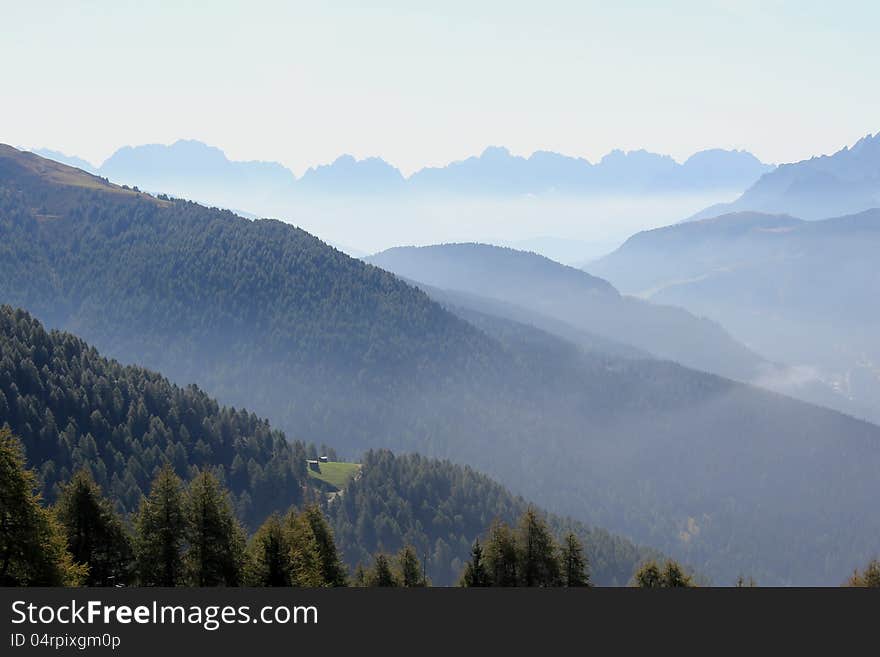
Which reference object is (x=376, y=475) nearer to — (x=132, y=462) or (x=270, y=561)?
(x=132, y=462)

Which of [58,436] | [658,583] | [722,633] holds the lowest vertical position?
[658,583]

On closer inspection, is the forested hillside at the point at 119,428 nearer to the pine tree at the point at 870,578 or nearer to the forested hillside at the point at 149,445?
the forested hillside at the point at 149,445

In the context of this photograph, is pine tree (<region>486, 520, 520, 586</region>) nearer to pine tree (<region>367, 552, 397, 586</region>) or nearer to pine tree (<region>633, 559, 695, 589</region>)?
pine tree (<region>367, 552, 397, 586</region>)

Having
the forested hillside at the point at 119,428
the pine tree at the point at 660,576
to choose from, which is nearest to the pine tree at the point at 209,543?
the pine tree at the point at 660,576

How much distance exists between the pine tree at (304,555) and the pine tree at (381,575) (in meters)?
6.72

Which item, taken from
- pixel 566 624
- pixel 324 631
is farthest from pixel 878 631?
pixel 324 631

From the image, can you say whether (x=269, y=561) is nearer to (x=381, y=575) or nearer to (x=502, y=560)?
(x=381, y=575)

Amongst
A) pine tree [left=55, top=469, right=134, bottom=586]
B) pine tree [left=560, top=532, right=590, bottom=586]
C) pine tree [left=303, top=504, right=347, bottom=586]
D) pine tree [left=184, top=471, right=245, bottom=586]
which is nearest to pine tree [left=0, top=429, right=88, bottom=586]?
pine tree [left=184, top=471, right=245, bottom=586]

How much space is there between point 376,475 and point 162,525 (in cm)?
14776

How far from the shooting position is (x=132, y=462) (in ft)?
488

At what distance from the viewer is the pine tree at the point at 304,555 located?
171ft

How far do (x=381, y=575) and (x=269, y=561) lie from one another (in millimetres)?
16938

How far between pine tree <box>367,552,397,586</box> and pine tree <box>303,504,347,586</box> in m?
3.18

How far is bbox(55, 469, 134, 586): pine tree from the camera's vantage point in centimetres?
5403
